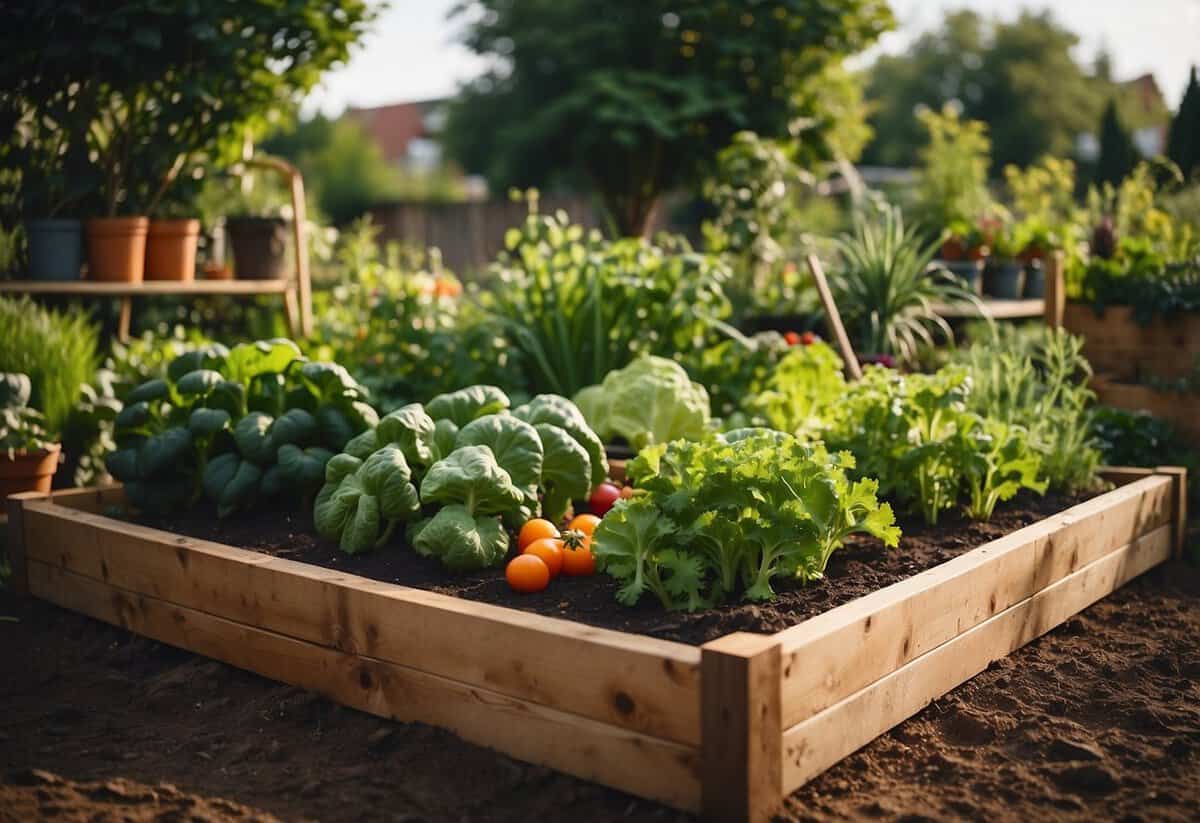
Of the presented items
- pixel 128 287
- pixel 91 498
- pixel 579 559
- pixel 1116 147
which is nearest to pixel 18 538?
pixel 91 498

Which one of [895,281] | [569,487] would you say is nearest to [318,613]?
[569,487]

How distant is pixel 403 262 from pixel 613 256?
1014 cm

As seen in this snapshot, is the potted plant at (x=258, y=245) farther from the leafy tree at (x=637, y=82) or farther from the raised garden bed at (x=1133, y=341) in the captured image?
the leafy tree at (x=637, y=82)

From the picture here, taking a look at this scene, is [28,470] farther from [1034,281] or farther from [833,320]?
[1034,281]

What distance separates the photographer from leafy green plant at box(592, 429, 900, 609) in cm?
269

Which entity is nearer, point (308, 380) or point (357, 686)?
point (357, 686)

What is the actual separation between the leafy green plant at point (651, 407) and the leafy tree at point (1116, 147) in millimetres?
3588

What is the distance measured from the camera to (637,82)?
37.3 feet

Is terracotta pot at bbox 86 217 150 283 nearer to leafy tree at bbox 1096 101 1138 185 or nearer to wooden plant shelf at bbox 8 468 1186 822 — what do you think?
wooden plant shelf at bbox 8 468 1186 822

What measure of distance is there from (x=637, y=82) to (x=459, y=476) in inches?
357

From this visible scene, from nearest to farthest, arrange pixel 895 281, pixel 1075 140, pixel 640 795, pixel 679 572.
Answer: pixel 640 795 → pixel 679 572 → pixel 895 281 → pixel 1075 140

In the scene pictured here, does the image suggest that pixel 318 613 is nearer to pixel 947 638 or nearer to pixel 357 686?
pixel 357 686

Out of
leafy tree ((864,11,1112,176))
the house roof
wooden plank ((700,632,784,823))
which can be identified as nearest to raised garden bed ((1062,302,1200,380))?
wooden plank ((700,632,784,823))

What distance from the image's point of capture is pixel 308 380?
12.2 ft
